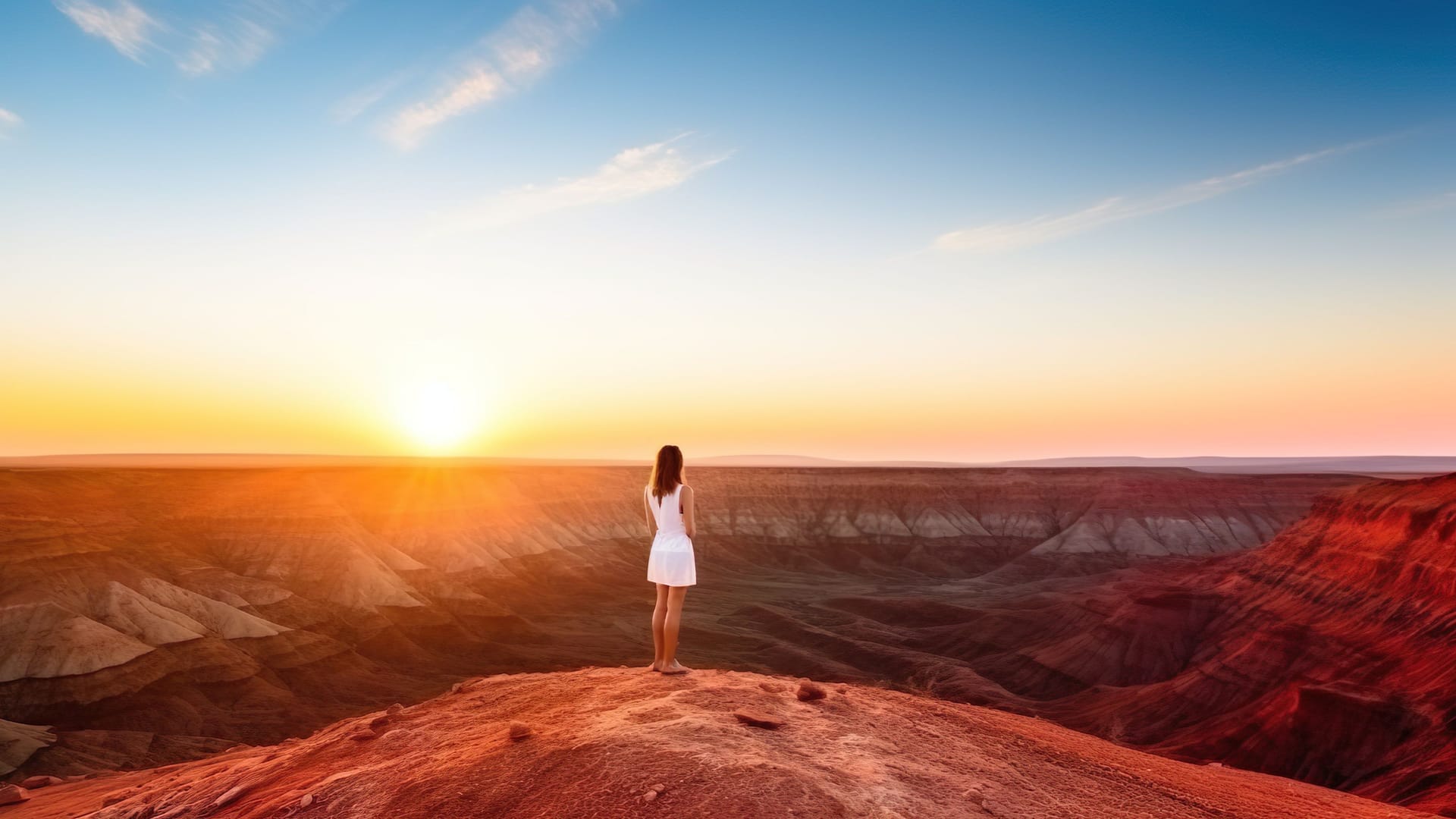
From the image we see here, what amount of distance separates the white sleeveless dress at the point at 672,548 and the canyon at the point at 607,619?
21.3 meters

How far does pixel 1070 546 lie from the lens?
315 ft

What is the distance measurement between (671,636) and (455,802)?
3.36 meters

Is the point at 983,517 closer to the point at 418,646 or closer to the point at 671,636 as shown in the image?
the point at 418,646

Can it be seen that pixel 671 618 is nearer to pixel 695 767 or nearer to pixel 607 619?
pixel 695 767

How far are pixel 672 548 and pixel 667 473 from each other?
2.90 feet

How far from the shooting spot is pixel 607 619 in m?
67.6

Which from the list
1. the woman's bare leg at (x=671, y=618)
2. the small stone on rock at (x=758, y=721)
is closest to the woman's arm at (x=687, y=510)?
the woman's bare leg at (x=671, y=618)

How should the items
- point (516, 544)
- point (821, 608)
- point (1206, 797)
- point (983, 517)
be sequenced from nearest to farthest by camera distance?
point (1206, 797)
point (821, 608)
point (516, 544)
point (983, 517)

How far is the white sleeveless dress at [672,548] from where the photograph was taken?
9203 mm

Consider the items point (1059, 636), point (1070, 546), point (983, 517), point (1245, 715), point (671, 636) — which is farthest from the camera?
point (983, 517)

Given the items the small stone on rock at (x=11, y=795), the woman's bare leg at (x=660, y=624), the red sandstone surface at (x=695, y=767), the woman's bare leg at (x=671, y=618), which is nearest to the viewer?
the red sandstone surface at (x=695, y=767)

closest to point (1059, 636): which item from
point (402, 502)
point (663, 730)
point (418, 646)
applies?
point (418, 646)

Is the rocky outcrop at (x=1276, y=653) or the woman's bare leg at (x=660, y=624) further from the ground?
the woman's bare leg at (x=660, y=624)

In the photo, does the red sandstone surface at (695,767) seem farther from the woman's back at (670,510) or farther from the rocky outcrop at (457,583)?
the rocky outcrop at (457,583)
